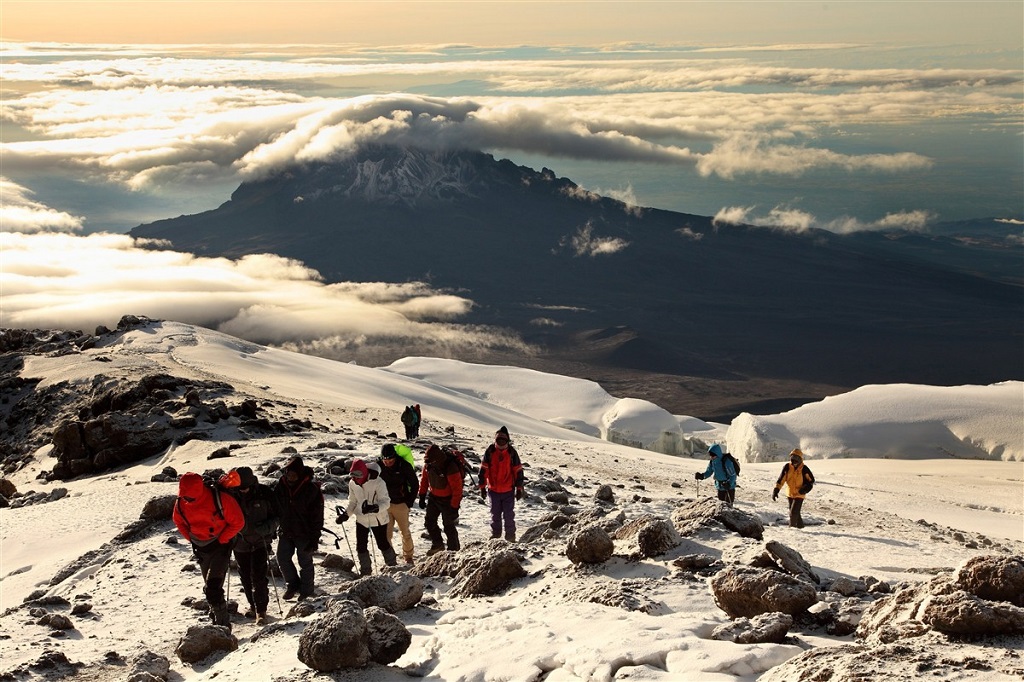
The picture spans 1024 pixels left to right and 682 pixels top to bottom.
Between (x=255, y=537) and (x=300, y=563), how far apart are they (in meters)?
0.62

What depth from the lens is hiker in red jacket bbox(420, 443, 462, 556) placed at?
35.8ft

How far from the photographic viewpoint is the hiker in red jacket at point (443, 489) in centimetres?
1092

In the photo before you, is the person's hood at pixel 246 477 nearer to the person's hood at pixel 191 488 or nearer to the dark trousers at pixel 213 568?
the person's hood at pixel 191 488

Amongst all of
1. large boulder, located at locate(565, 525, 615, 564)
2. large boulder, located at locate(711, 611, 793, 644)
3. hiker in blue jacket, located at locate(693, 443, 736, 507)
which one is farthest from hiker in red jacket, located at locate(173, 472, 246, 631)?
hiker in blue jacket, located at locate(693, 443, 736, 507)

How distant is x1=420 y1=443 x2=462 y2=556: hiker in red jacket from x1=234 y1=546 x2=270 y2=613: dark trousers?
223 cm

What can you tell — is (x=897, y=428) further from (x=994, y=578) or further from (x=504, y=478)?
(x=994, y=578)

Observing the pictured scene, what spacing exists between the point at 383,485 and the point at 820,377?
189402 millimetres

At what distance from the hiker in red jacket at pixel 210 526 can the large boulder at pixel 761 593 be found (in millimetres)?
4158

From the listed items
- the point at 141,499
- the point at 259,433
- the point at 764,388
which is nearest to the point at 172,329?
the point at 259,433

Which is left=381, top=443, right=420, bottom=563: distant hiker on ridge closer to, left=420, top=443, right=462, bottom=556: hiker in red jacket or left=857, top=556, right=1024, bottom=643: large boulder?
left=420, top=443, right=462, bottom=556: hiker in red jacket

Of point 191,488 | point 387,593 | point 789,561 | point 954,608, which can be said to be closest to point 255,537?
point 191,488

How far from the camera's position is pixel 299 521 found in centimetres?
943

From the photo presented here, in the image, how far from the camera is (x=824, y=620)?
6.57 meters

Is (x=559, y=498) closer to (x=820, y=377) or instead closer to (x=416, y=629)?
(x=416, y=629)
